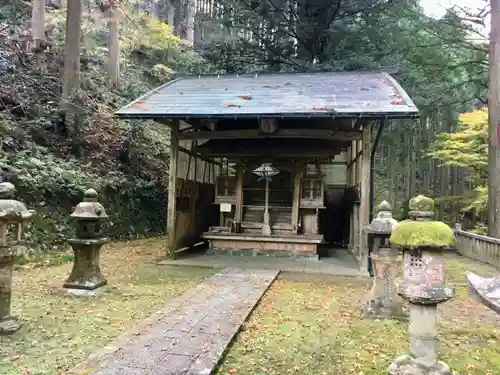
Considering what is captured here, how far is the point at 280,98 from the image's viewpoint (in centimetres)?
775

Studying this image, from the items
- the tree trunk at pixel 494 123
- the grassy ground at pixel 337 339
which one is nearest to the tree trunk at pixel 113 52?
the tree trunk at pixel 494 123

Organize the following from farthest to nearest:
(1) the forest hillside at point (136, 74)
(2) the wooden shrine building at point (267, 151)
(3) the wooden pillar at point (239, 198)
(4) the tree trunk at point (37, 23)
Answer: (4) the tree trunk at point (37, 23), (3) the wooden pillar at point (239, 198), (1) the forest hillside at point (136, 74), (2) the wooden shrine building at point (267, 151)

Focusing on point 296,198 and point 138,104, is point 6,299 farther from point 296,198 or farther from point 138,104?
point 296,198

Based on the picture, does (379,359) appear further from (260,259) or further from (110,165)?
(110,165)

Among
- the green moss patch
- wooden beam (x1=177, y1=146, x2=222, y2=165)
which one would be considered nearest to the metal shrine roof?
wooden beam (x1=177, y1=146, x2=222, y2=165)

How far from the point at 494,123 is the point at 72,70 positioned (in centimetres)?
976

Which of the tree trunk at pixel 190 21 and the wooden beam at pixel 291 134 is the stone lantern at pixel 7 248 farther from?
the tree trunk at pixel 190 21

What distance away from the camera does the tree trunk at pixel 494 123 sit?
28.5 ft

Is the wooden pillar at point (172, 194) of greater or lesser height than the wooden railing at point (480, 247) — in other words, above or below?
above

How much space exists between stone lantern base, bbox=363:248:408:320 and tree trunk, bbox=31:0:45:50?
1057 centimetres

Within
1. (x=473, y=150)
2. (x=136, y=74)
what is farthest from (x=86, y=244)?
(x=136, y=74)

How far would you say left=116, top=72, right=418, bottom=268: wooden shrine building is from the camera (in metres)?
7.09

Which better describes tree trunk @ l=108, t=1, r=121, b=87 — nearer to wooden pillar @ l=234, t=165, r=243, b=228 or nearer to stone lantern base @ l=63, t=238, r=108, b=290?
wooden pillar @ l=234, t=165, r=243, b=228

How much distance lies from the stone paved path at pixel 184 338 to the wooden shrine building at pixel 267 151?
299cm
